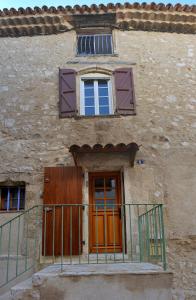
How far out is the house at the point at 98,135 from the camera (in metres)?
6.75

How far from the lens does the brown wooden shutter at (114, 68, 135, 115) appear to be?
26.1ft

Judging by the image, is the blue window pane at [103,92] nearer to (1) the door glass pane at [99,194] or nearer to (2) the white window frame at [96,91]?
(2) the white window frame at [96,91]

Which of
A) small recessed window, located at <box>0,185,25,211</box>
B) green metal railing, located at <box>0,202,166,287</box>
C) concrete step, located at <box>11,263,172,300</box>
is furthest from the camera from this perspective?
small recessed window, located at <box>0,185,25,211</box>

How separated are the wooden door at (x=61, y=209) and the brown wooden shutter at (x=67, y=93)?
1.50 meters

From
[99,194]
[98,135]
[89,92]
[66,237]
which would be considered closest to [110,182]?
[99,194]

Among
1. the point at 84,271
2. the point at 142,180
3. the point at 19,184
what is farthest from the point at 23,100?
the point at 84,271

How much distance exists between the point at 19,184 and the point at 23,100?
2.18m

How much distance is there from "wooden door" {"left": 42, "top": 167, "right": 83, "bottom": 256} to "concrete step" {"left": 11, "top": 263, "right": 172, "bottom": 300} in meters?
2.16

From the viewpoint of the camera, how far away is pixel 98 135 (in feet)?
25.3

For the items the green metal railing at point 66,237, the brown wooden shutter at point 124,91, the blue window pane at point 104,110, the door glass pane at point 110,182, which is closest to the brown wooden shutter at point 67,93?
the blue window pane at point 104,110

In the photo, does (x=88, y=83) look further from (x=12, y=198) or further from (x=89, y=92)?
(x=12, y=198)

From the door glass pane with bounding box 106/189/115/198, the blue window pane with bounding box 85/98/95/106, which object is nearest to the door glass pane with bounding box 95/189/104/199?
the door glass pane with bounding box 106/189/115/198

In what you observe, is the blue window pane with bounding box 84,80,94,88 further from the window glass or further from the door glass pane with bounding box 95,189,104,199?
the door glass pane with bounding box 95,189,104,199

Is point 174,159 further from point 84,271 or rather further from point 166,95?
point 84,271
